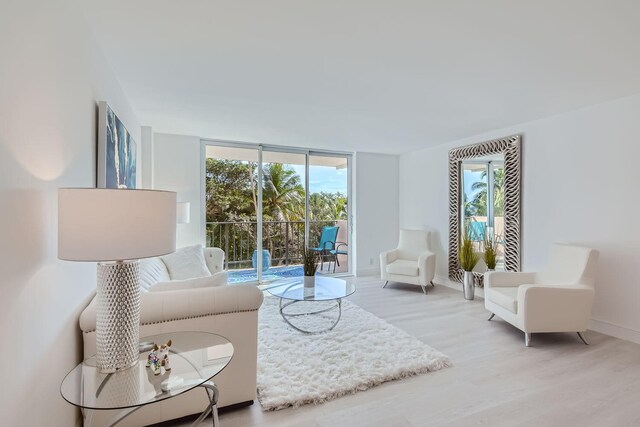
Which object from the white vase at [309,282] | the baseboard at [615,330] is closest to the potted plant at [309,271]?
the white vase at [309,282]

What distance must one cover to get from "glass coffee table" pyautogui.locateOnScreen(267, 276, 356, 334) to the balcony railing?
1.55 m

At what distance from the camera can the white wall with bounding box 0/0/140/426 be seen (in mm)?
998

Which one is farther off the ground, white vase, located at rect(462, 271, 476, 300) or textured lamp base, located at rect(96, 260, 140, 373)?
textured lamp base, located at rect(96, 260, 140, 373)

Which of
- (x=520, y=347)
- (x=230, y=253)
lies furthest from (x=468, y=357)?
(x=230, y=253)

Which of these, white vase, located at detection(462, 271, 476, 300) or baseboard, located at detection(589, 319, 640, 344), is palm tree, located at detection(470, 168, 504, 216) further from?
baseboard, located at detection(589, 319, 640, 344)

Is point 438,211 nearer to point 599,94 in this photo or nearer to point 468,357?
point 599,94

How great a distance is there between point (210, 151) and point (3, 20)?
13.2 feet

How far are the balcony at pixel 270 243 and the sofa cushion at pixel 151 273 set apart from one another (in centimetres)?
183

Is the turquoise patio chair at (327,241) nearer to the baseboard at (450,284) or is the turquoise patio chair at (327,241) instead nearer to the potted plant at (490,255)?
the baseboard at (450,284)

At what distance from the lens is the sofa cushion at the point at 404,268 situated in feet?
15.2

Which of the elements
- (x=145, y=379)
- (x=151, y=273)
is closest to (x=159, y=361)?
(x=145, y=379)

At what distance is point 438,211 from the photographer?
203 inches

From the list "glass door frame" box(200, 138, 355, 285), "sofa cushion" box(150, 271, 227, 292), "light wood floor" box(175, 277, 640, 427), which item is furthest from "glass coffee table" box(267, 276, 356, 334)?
"glass door frame" box(200, 138, 355, 285)

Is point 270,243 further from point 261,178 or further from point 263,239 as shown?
point 261,178
